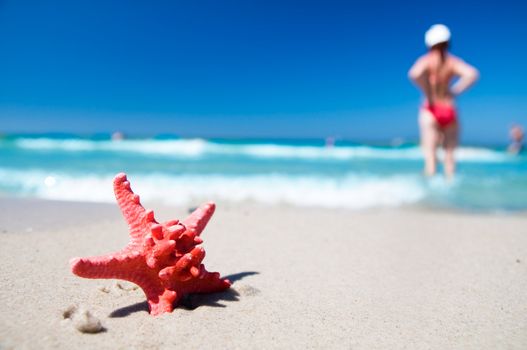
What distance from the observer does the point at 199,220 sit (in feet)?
7.31

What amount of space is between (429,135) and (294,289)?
3.82 metres

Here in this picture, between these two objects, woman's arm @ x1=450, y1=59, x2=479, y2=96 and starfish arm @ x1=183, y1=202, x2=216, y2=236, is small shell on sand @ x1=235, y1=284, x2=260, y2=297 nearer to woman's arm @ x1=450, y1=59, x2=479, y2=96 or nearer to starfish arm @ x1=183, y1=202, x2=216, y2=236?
starfish arm @ x1=183, y1=202, x2=216, y2=236

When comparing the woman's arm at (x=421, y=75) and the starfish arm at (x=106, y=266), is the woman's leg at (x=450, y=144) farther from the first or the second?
the starfish arm at (x=106, y=266)

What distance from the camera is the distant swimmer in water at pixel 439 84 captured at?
5.08m

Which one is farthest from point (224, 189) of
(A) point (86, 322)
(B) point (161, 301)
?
(A) point (86, 322)

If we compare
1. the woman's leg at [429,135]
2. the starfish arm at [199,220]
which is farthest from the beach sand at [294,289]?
the woman's leg at [429,135]

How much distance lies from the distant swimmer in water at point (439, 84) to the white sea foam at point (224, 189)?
1080mm

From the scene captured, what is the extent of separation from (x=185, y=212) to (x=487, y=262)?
9.42ft

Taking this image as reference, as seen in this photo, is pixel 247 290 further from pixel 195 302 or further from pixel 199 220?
pixel 199 220

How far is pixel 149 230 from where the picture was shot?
77.5 inches

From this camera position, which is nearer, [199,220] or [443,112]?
→ [199,220]

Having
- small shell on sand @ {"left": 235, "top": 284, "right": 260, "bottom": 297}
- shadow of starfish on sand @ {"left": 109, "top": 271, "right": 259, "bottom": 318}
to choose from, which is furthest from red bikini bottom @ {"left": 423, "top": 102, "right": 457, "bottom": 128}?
shadow of starfish on sand @ {"left": 109, "top": 271, "right": 259, "bottom": 318}

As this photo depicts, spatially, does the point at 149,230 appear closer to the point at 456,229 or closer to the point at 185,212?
the point at 185,212

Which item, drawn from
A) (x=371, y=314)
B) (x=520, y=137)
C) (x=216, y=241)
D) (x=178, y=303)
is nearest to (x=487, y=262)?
(x=371, y=314)
